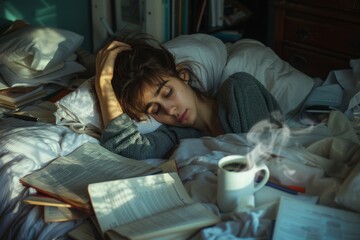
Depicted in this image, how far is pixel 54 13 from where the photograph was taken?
2.12m

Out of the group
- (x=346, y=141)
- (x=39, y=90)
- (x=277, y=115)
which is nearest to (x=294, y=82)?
(x=277, y=115)

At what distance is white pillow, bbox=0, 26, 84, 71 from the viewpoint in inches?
67.9

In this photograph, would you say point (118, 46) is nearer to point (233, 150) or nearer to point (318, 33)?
point (233, 150)

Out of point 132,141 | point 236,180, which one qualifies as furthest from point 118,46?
point 236,180

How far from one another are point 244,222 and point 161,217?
0.57 feet

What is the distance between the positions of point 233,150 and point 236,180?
298mm

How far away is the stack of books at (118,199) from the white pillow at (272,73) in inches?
21.3

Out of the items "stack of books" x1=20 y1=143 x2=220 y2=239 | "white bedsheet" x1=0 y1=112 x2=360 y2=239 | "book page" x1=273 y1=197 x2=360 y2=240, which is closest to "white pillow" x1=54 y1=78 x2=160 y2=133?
"white bedsheet" x1=0 y1=112 x2=360 y2=239

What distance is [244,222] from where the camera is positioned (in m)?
0.90

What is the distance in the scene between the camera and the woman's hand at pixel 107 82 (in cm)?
145

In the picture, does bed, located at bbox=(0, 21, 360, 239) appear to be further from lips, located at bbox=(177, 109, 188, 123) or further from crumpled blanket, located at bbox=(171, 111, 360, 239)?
lips, located at bbox=(177, 109, 188, 123)

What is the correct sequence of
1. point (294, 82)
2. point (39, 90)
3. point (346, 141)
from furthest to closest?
1. point (39, 90)
2. point (294, 82)
3. point (346, 141)

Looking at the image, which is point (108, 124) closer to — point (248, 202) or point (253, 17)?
point (248, 202)

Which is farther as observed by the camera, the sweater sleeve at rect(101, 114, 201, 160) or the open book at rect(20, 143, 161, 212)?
the sweater sleeve at rect(101, 114, 201, 160)
